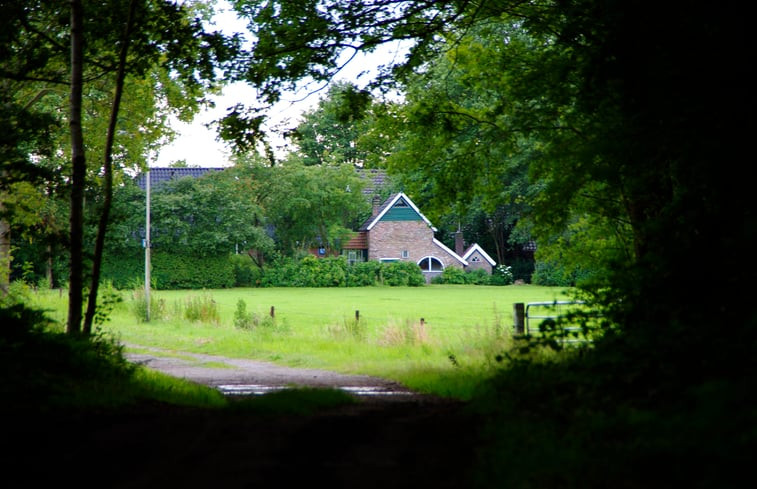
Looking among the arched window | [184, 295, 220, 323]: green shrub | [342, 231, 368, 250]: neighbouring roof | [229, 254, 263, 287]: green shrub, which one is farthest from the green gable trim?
[184, 295, 220, 323]: green shrub

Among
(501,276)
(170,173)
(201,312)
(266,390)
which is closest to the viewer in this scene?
(266,390)

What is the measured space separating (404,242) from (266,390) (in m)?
57.7

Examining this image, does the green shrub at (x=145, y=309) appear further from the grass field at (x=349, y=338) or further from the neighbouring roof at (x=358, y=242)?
the neighbouring roof at (x=358, y=242)

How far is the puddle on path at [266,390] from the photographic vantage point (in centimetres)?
1184

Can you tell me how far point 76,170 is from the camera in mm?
11391

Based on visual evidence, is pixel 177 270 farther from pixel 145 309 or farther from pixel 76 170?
pixel 76 170

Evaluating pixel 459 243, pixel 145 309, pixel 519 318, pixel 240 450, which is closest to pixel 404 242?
pixel 459 243

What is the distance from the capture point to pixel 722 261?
7.77 m

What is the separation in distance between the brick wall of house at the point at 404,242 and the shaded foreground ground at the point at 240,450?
62.0 meters

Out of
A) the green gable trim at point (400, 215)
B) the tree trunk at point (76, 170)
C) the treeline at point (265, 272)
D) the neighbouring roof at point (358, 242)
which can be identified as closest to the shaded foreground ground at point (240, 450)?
the tree trunk at point (76, 170)

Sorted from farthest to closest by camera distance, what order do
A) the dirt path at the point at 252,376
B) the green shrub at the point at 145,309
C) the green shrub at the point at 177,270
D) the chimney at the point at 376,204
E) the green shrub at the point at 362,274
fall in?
the chimney at the point at 376,204 → the green shrub at the point at 362,274 → the green shrub at the point at 177,270 → the green shrub at the point at 145,309 → the dirt path at the point at 252,376

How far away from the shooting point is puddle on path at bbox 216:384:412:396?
Answer: 11844 millimetres

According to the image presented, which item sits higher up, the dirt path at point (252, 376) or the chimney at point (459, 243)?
the chimney at point (459, 243)

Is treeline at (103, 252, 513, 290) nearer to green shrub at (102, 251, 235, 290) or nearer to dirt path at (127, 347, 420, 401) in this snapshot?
green shrub at (102, 251, 235, 290)
